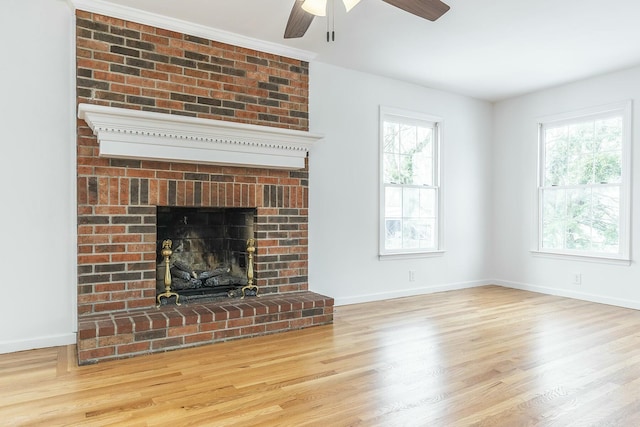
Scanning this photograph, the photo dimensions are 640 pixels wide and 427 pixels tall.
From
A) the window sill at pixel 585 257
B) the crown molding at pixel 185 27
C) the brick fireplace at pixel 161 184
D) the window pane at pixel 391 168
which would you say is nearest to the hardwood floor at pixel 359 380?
the brick fireplace at pixel 161 184

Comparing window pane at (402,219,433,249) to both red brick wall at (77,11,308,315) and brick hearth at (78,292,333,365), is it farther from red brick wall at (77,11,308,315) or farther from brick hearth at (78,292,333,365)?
brick hearth at (78,292,333,365)

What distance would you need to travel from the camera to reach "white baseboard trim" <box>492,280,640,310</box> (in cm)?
450

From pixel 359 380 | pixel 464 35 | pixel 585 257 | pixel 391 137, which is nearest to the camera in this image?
pixel 359 380

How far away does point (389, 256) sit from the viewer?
16.0 ft

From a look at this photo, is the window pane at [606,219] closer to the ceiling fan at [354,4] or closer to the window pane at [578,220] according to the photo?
the window pane at [578,220]

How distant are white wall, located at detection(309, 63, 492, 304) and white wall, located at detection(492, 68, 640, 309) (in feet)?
1.69

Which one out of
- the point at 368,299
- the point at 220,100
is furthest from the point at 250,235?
the point at 368,299

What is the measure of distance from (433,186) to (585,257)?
188cm

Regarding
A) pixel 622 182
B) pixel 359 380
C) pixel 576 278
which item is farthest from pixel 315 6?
pixel 576 278

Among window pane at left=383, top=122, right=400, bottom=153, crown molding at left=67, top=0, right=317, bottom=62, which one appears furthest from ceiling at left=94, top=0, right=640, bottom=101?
window pane at left=383, top=122, right=400, bottom=153

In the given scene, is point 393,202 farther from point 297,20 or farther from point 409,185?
point 297,20

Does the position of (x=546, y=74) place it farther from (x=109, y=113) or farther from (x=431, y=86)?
(x=109, y=113)

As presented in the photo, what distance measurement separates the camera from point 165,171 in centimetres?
344

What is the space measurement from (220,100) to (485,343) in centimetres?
295
